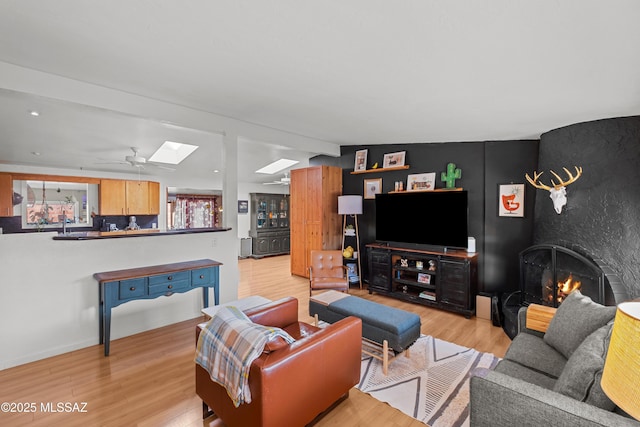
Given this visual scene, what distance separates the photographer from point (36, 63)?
7.78 ft

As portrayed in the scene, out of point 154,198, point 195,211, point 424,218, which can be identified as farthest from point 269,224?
point 424,218

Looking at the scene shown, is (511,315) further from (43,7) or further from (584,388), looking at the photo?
(43,7)

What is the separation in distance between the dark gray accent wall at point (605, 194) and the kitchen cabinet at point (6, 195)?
8.69 metres

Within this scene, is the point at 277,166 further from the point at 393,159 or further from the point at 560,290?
the point at 560,290

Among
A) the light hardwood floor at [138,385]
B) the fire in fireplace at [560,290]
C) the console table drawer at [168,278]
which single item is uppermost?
the console table drawer at [168,278]

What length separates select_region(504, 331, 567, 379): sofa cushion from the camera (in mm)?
1792

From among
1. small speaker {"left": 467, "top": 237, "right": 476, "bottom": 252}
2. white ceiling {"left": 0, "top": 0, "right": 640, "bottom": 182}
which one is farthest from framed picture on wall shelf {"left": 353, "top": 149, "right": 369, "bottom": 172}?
small speaker {"left": 467, "top": 237, "right": 476, "bottom": 252}

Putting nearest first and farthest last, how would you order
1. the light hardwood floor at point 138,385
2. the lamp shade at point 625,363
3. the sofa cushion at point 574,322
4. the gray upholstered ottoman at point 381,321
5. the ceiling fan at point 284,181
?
the lamp shade at point 625,363 → the sofa cushion at point 574,322 → the light hardwood floor at point 138,385 → the gray upholstered ottoman at point 381,321 → the ceiling fan at point 284,181

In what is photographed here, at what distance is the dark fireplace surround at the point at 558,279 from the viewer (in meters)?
2.61

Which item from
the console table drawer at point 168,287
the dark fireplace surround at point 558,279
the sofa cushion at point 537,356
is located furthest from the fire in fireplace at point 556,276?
the console table drawer at point 168,287

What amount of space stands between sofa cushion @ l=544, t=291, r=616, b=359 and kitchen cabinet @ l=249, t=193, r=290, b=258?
7038mm

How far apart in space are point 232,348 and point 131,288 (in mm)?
1896

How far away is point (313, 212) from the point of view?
18.4 ft

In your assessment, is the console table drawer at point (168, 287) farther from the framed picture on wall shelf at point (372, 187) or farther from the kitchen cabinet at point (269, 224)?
the kitchen cabinet at point (269, 224)
